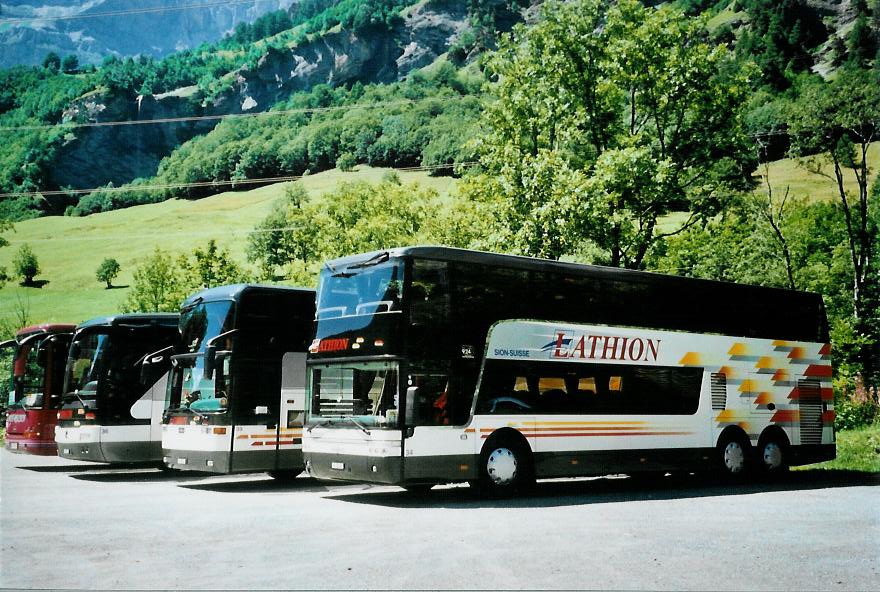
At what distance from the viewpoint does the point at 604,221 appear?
1133 inches

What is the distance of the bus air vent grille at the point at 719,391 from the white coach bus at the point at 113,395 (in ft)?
38.7

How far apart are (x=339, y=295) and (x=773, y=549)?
804cm

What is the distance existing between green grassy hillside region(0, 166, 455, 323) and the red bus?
2233 inches

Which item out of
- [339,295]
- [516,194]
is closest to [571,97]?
[516,194]

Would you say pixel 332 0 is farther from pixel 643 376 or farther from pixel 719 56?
pixel 643 376

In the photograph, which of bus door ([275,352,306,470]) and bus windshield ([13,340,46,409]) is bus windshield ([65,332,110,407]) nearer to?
bus windshield ([13,340,46,409])

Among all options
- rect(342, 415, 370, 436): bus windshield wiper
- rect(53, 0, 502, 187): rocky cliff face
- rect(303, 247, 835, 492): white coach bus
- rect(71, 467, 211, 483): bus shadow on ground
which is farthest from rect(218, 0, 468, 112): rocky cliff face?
rect(342, 415, 370, 436): bus windshield wiper

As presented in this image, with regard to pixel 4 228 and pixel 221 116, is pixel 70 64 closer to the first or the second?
pixel 221 116

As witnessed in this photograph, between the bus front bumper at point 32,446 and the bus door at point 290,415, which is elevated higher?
the bus door at point 290,415

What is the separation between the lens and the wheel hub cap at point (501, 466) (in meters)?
14.9

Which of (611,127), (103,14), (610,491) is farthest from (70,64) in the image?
(610,491)

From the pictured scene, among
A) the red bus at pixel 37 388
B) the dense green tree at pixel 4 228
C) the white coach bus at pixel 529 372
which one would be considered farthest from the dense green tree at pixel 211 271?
the white coach bus at pixel 529 372

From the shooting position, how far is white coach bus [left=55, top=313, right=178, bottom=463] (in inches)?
768

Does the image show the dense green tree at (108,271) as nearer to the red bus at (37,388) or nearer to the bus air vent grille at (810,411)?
the red bus at (37,388)
